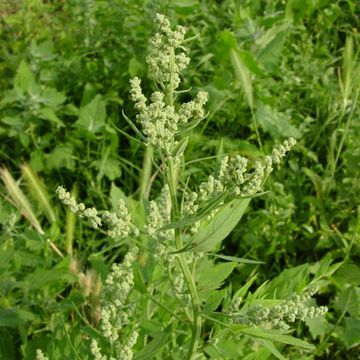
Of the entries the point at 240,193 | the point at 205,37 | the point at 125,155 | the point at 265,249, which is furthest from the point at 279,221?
the point at 240,193

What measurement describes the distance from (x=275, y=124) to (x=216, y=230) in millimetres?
2054

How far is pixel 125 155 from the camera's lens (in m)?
3.57

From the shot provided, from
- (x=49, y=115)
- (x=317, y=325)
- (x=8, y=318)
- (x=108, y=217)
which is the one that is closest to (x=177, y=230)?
(x=108, y=217)

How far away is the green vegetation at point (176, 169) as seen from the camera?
2137 mm

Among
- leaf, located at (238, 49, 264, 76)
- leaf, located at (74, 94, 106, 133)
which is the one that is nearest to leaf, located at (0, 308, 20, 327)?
leaf, located at (74, 94, 106, 133)

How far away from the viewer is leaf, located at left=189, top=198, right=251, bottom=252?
52.8 inches

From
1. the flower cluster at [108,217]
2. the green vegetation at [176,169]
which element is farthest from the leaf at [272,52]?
the flower cluster at [108,217]

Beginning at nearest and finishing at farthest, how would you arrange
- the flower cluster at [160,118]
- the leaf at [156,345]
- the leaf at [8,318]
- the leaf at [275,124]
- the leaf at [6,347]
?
the flower cluster at [160,118] → the leaf at [156,345] → the leaf at [8,318] → the leaf at [6,347] → the leaf at [275,124]

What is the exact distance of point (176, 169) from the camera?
2.04 m

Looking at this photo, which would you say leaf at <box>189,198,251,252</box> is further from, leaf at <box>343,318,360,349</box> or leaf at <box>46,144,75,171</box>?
leaf at <box>46,144,75,171</box>

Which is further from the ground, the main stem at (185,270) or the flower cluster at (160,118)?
the flower cluster at (160,118)

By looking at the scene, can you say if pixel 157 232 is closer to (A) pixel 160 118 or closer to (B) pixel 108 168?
(A) pixel 160 118

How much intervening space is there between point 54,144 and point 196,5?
→ 3.92 feet

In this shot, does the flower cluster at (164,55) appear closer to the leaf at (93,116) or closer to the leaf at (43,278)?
the leaf at (43,278)
